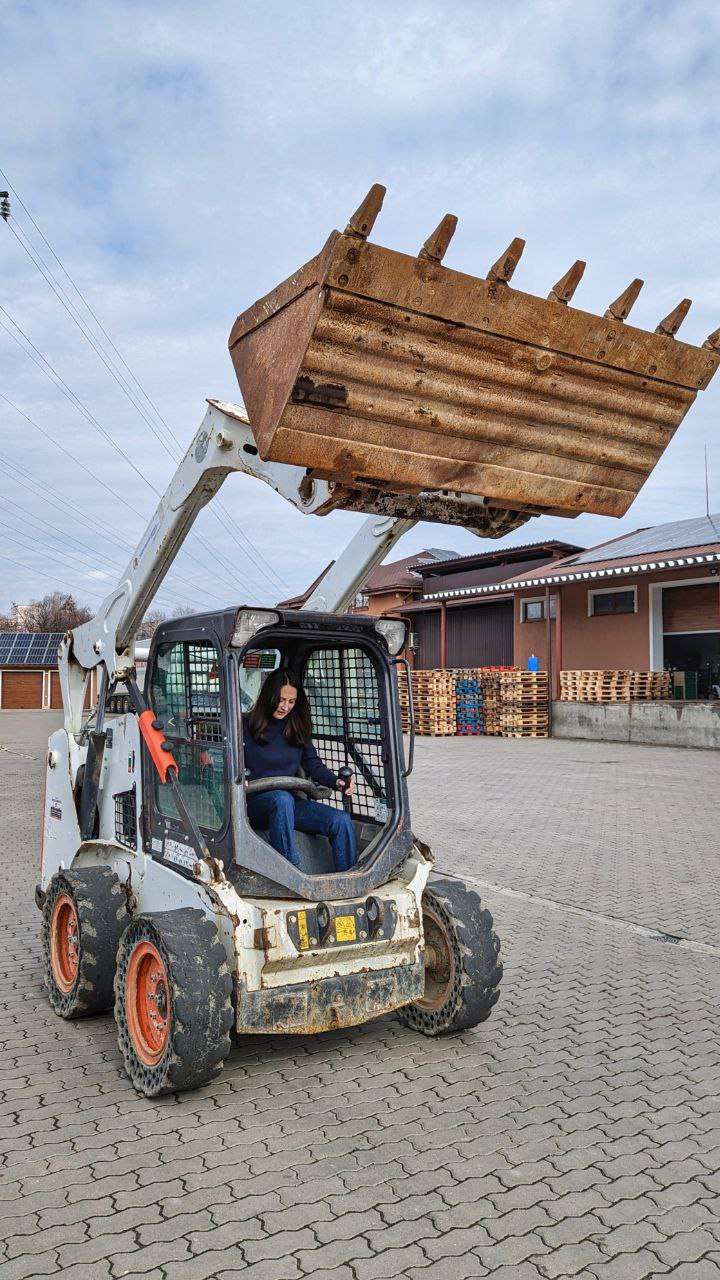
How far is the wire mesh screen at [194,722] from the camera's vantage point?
179 inches

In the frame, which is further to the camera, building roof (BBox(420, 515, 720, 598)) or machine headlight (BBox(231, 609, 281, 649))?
building roof (BBox(420, 515, 720, 598))

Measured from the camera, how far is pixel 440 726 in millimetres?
27672

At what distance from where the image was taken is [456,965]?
473 centimetres

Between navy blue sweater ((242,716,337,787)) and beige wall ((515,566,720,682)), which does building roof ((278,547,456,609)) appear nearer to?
beige wall ((515,566,720,682))

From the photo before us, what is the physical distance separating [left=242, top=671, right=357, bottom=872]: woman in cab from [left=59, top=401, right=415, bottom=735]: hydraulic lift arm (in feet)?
2.55

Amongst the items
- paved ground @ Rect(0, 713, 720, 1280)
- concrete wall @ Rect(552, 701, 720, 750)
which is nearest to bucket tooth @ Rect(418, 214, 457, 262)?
paved ground @ Rect(0, 713, 720, 1280)

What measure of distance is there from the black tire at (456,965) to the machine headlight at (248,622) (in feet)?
5.89

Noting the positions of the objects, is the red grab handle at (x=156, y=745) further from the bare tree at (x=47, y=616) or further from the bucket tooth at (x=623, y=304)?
the bare tree at (x=47, y=616)

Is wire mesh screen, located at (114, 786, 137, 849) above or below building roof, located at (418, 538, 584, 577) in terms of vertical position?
below

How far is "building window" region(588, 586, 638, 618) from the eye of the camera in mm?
27234

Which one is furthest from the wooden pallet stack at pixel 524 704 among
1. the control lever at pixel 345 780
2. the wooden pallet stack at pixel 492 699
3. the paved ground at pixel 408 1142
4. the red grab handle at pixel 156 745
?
the red grab handle at pixel 156 745

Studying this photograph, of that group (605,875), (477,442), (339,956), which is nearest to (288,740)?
(339,956)

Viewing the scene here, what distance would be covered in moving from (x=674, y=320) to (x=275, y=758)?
9.59ft

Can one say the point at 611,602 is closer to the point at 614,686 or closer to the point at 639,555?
the point at 639,555
